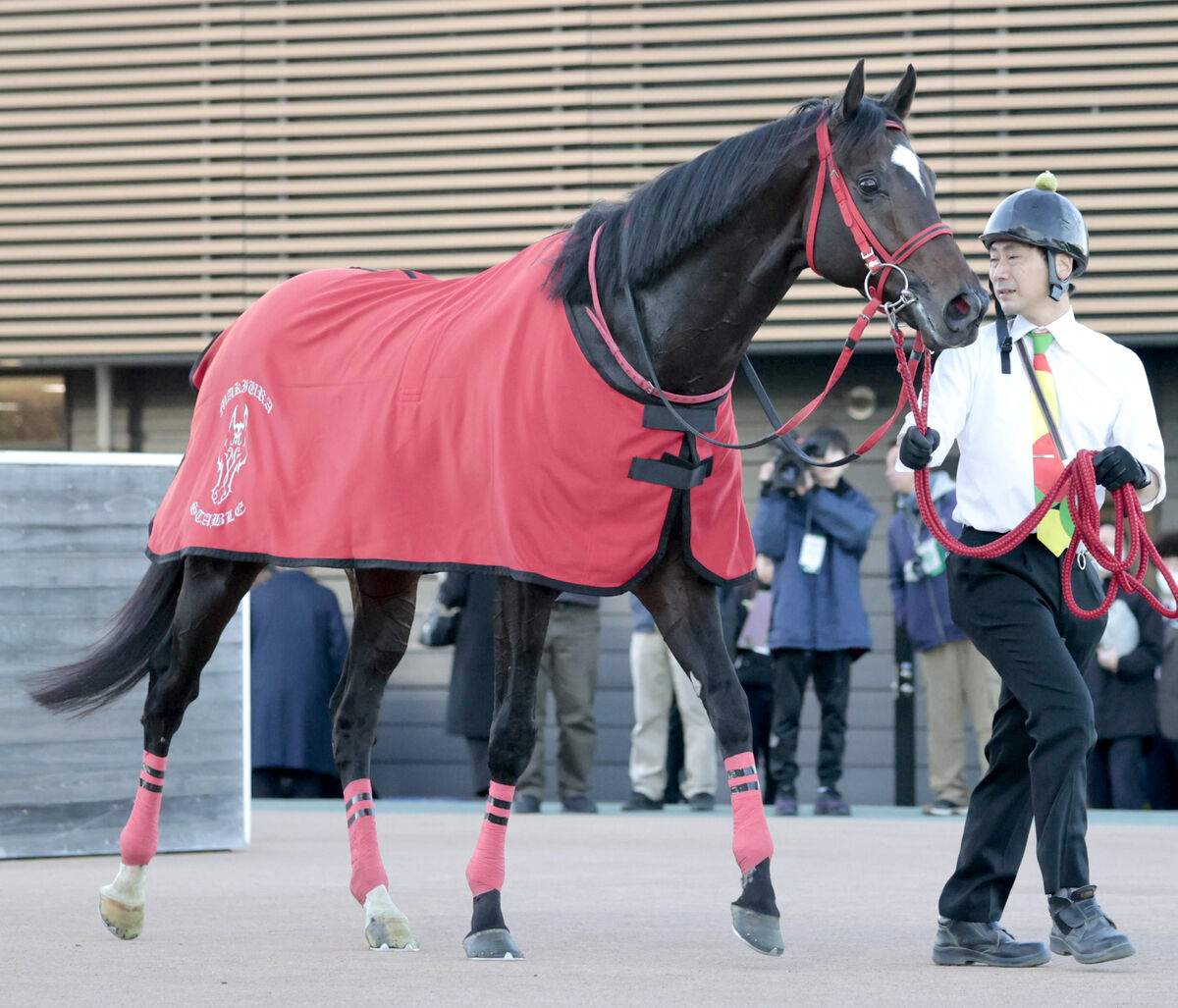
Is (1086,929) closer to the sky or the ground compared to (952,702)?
closer to the sky

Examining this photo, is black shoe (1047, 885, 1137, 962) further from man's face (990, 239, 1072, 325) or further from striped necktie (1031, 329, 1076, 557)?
man's face (990, 239, 1072, 325)

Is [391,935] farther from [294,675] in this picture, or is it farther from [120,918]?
[294,675]

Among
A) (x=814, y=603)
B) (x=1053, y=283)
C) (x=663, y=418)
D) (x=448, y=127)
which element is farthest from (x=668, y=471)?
(x=448, y=127)

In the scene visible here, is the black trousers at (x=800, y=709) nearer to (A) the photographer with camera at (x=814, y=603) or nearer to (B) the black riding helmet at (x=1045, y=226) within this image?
(A) the photographer with camera at (x=814, y=603)

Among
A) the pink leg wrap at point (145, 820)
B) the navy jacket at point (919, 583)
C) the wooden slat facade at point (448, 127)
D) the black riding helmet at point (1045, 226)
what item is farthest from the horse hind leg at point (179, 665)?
the wooden slat facade at point (448, 127)

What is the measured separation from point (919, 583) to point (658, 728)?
163 centimetres

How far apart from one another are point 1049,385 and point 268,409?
7.60 ft

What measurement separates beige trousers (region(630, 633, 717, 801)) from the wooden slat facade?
8.81ft

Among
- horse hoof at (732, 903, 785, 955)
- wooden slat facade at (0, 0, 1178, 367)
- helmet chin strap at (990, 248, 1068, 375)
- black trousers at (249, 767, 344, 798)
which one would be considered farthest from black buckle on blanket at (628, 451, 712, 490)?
wooden slat facade at (0, 0, 1178, 367)

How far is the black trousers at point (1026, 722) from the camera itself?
466cm

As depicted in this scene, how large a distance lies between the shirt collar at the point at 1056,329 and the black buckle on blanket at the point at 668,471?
967 mm

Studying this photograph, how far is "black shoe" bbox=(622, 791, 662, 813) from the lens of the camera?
10.1 m

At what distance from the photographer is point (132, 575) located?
790 centimetres

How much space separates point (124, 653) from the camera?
19.4 feet
